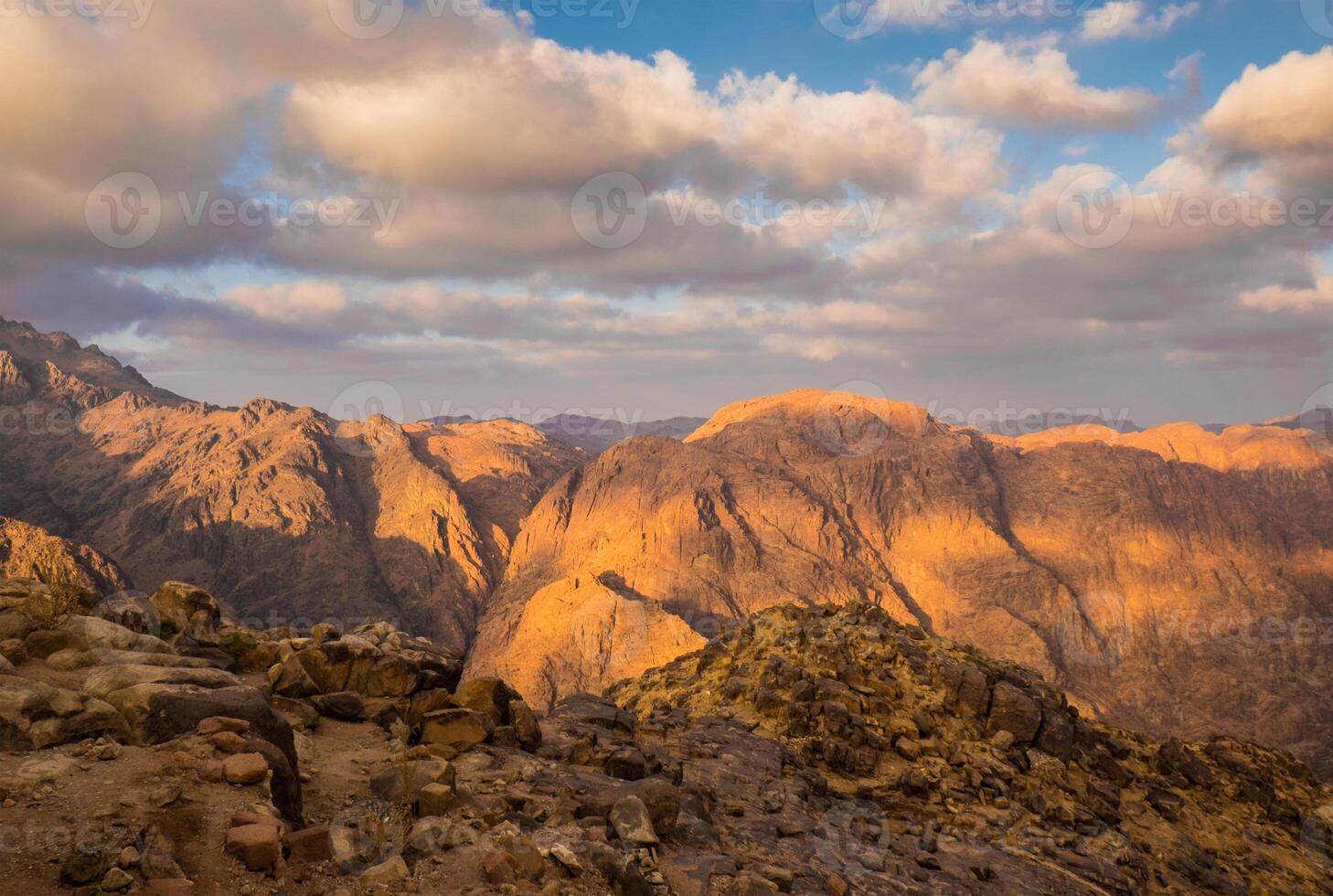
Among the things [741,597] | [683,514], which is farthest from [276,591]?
[741,597]

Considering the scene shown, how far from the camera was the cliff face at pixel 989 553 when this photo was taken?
9350 cm

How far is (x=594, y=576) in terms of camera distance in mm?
99312

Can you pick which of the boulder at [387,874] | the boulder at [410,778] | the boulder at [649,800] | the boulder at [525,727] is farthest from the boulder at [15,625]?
the boulder at [649,800]

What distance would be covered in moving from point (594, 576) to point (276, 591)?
169 feet

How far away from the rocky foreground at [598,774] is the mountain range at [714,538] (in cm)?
6239

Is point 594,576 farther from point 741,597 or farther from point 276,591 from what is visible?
point 276,591

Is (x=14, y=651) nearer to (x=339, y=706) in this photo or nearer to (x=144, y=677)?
(x=144, y=677)

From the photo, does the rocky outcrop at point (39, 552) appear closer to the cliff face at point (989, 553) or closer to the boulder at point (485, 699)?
the cliff face at point (989, 553)

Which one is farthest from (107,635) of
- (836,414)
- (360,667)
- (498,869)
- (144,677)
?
(836,414)

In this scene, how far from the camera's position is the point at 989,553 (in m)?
114

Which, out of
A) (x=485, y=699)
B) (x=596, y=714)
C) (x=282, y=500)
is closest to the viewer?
(x=485, y=699)

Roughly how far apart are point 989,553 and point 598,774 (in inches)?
4592

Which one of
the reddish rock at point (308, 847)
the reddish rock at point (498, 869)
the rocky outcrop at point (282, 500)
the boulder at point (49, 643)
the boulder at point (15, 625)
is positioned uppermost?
the boulder at point (15, 625)

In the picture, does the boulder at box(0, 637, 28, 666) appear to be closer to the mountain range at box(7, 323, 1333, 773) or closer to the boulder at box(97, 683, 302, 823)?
the boulder at box(97, 683, 302, 823)
